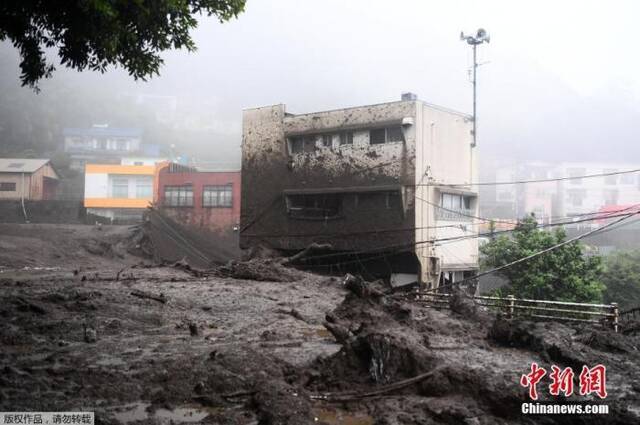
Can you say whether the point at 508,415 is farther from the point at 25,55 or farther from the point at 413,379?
the point at 25,55

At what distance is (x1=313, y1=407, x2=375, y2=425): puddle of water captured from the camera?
5.84 meters

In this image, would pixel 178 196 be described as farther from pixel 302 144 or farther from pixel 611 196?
pixel 611 196

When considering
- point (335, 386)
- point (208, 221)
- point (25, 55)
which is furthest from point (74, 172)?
point (335, 386)

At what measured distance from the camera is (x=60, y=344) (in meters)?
8.60

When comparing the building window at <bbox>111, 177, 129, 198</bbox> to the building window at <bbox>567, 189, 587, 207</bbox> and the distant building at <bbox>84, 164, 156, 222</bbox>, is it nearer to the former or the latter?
the distant building at <bbox>84, 164, 156, 222</bbox>

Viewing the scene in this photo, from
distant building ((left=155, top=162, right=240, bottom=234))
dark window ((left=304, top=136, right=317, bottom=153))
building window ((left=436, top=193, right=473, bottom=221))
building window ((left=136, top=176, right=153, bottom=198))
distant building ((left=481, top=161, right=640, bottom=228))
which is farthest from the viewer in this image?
distant building ((left=481, top=161, right=640, bottom=228))

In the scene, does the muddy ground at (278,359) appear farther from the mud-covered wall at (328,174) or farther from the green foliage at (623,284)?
the green foliage at (623,284)

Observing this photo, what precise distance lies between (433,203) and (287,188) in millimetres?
6858

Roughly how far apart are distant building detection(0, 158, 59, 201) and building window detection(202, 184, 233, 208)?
15575mm

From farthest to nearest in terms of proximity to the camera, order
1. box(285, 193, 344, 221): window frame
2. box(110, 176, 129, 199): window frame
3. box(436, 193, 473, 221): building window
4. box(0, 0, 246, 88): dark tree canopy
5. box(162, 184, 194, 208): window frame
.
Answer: box(110, 176, 129, 199): window frame < box(162, 184, 194, 208): window frame < box(285, 193, 344, 221): window frame < box(436, 193, 473, 221): building window < box(0, 0, 246, 88): dark tree canopy

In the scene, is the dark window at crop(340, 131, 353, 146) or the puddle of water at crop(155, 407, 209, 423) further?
the dark window at crop(340, 131, 353, 146)

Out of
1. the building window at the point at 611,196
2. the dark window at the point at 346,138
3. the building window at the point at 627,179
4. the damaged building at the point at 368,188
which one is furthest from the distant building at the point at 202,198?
the building window at the point at 627,179

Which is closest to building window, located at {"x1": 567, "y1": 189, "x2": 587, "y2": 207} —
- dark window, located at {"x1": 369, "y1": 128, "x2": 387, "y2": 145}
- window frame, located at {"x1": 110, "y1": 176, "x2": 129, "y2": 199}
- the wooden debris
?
dark window, located at {"x1": 369, "y1": 128, "x2": 387, "y2": 145}

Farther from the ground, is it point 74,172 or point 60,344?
point 74,172
